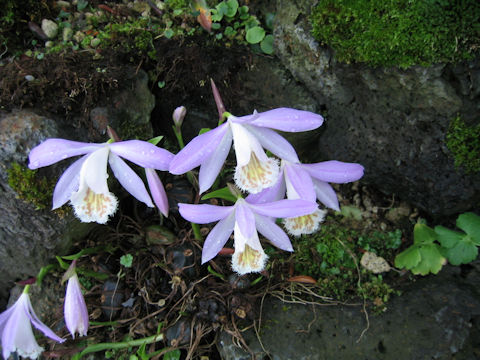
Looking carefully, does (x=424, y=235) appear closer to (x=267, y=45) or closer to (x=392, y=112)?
(x=392, y=112)

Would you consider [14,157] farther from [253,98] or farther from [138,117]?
[253,98]

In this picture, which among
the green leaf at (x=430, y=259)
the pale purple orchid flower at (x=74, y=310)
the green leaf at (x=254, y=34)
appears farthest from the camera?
the green leaf at (x=254, y=34)

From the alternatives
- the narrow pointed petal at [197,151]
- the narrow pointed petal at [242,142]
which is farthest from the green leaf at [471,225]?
the narrow pointed petal at [197,151]

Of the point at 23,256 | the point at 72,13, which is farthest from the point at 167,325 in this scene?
the point at 72,13

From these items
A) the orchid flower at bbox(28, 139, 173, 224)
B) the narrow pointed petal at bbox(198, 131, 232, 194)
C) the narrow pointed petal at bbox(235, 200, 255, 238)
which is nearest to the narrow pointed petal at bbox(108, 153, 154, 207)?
the orchid flower at bbox(28, 139, 173, 224)

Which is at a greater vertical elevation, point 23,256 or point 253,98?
point 253,98

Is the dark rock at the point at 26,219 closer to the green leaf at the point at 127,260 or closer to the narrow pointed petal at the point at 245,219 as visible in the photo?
the green leaf at the point at 127,260

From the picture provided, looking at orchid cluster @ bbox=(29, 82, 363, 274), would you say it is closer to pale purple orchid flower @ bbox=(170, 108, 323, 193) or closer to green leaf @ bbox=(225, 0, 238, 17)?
pale purple orchid flower @ bbox=(170, 108, 323, 193)
